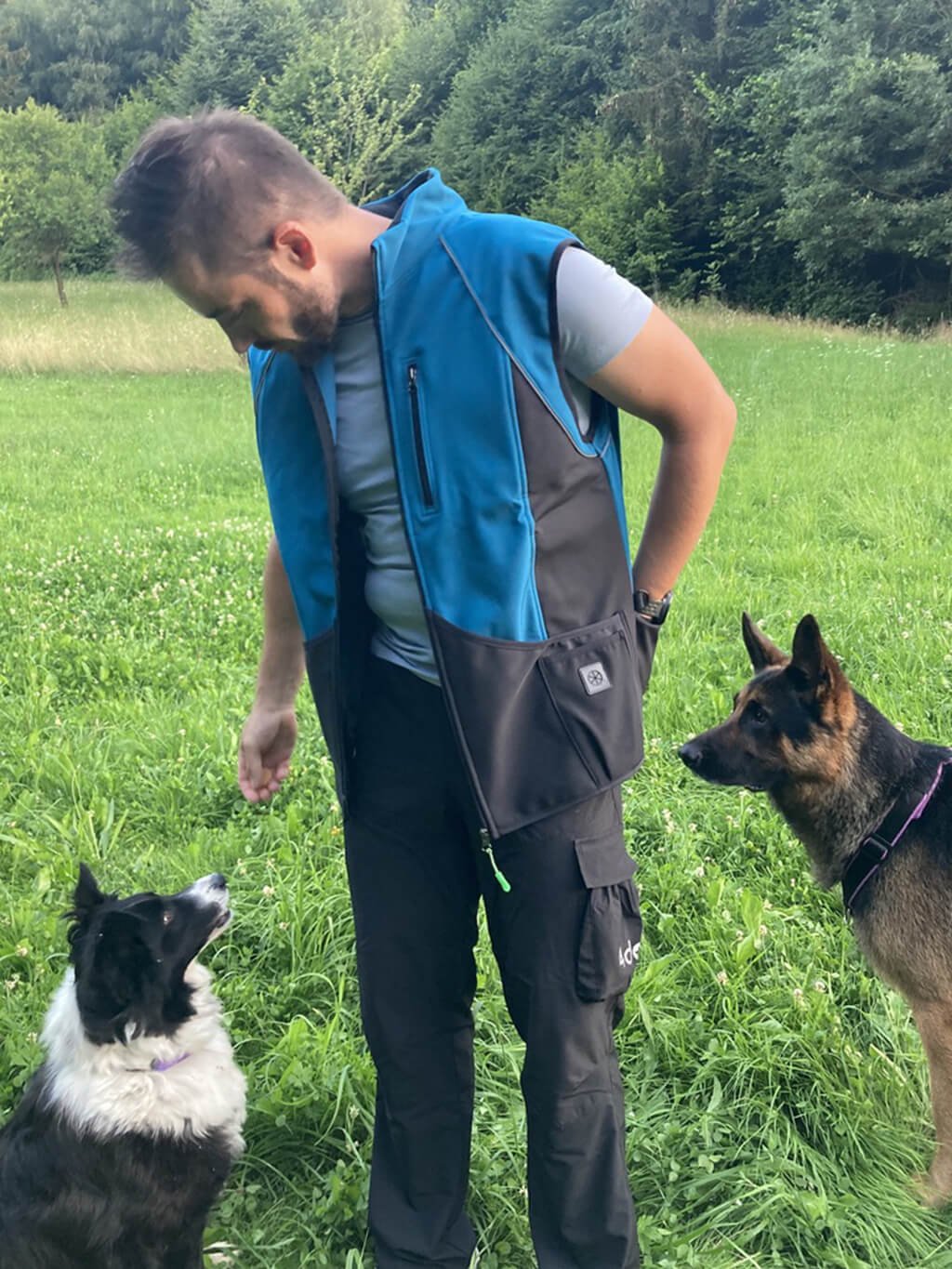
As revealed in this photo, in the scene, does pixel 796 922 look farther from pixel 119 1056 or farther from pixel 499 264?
pixel 499 264

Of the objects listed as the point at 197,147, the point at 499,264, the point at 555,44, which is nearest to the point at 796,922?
the point at 499,264

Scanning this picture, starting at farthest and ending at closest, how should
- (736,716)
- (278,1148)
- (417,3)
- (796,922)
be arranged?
(417,3) < (796,922) < (736,716) < (278,1148)

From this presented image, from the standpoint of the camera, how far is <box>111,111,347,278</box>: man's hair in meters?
→ 1.46

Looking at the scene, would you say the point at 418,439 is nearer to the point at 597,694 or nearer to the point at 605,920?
the point at 597,694

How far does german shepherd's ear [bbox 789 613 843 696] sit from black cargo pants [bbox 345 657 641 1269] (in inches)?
37.5

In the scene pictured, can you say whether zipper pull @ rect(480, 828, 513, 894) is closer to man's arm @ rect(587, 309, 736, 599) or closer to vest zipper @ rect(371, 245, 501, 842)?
vest zipper @ rect(371, 245, 501, 842)

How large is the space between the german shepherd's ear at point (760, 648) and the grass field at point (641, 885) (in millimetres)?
742

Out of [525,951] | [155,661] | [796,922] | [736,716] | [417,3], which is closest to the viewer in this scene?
[525,951]

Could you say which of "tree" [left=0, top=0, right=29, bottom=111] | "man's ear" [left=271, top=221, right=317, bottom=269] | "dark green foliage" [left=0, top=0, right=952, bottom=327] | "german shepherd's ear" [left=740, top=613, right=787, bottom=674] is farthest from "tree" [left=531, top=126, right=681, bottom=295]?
"tree" [left=0, top=0, right=29, bottom=111]

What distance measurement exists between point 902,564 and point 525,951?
4.94m

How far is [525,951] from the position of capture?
170 cm

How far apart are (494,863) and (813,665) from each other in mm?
1223

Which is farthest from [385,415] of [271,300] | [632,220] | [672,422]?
[632,220]

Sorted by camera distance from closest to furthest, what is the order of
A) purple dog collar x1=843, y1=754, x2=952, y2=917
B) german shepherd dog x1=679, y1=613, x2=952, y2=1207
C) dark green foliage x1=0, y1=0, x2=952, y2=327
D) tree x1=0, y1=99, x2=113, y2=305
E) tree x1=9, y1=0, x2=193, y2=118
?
1. german shepherd dog x1=679, y1=613, x2=952, y2=1207
2. purple dog collar x1=843, y1=754, x2=952, y2=917
3. dark green foliage x1=0, y1=0, x2=952, y2=327
4. tree x1=0, y1=99, x2=113, y2=305
5. tree x1=9, y1=0, x2=193, y2=118
